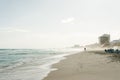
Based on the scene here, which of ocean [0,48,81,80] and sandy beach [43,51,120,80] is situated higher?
sandy beach [43,51,120,80]

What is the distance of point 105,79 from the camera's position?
38.4ft

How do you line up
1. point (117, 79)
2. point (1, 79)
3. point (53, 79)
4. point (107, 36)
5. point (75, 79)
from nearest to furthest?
1. point (117, 79)
2. point (75, 79)
3. point (53, 79)
4. point (1, 79)
5. point (107, 36)

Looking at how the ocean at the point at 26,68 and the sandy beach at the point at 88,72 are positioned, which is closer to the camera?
the sandy beach at the point at 88,72

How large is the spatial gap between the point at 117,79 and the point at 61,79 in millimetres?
4162

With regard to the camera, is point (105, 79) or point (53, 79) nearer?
point (105, 79)

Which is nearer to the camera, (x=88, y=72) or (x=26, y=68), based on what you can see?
(x=88, y=72)

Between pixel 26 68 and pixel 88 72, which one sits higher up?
pixel 88 72

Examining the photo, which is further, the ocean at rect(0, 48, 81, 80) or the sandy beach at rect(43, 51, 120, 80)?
the ocean at rect(0, 48, 81, 80)

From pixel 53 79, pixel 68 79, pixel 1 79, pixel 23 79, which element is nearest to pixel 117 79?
pixel 68 79

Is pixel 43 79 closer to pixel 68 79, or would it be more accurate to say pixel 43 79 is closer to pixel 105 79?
pixel 68 79

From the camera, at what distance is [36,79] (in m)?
13.5

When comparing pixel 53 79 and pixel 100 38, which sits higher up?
pixel 100 38

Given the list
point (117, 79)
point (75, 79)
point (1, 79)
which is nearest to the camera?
point (117, 79)

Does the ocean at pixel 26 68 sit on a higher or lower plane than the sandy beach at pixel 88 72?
lower
